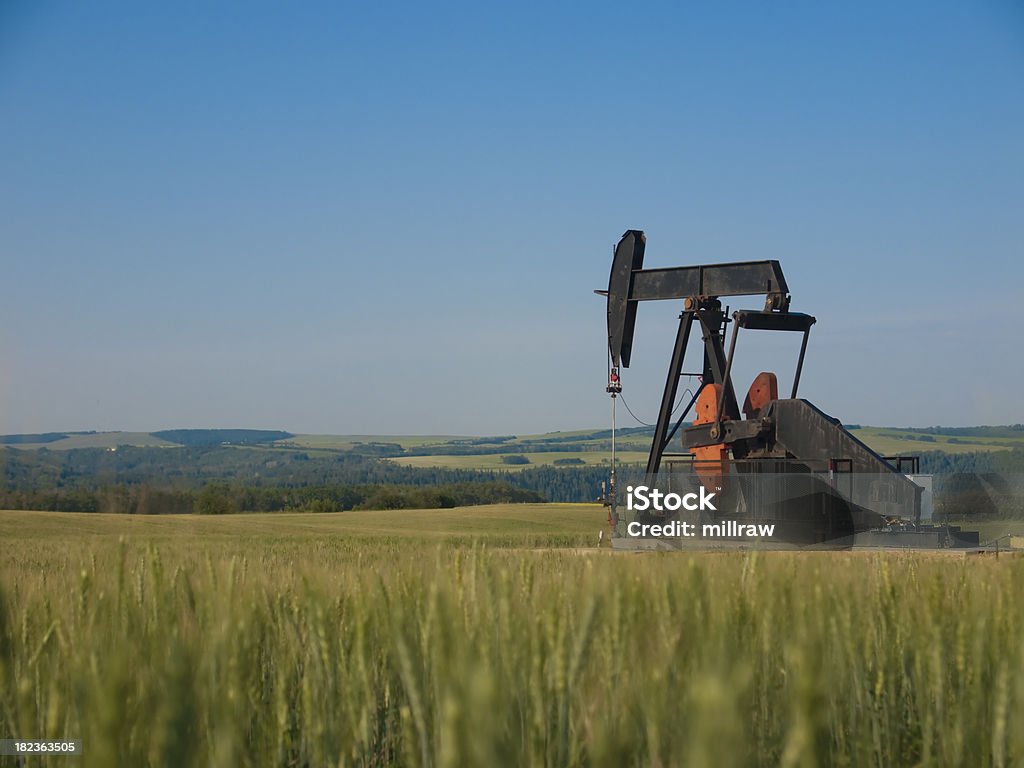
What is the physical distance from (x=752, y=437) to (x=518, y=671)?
42.8ft

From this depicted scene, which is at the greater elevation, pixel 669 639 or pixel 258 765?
pixel 669 639

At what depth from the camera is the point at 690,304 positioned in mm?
16391

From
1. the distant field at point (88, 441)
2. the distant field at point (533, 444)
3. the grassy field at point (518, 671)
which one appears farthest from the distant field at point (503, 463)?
the grassy field at point (518, 671)

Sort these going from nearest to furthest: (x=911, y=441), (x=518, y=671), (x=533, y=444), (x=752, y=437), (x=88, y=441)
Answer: (x=518, y=671) → (x=88, y=441) → (x=752, y=437) → (x=911, y=441) → (x=533, y=444)

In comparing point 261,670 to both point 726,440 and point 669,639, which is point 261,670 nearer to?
point 669,639

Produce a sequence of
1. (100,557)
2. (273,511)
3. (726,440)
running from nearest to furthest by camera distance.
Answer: (100,557) < (726,440) < (273,511)

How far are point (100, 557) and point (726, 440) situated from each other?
12.2 meters

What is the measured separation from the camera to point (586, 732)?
2.26m

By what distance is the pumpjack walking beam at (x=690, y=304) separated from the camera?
1552cm

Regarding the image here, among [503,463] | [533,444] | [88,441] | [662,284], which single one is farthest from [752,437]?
[533,444]

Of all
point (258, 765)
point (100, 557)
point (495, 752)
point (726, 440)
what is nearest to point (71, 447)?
point (100, 557)

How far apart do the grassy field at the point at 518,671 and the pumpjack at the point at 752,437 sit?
10.4 meters

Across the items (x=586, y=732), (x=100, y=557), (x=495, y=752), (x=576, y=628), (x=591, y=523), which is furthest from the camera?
(x=591, y=523)
